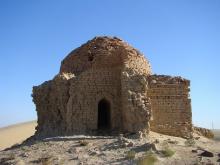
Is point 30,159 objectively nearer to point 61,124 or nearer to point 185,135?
point 61,124

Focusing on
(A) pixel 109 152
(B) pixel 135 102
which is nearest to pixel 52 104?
(B) pixel 135 102

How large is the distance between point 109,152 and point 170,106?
5501mm

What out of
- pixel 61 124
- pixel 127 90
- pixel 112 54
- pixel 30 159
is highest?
pixel 112 54

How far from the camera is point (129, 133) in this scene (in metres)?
17.9

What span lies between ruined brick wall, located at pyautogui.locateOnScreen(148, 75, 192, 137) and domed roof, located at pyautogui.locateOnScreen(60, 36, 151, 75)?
169cm

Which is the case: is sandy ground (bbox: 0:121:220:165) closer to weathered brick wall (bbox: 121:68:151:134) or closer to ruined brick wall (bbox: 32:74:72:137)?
weathered brick wall (bbox: 121:68:151:134)

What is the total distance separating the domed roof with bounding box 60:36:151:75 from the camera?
20078mm

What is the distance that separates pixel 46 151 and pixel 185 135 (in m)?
6.77

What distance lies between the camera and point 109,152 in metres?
14.6

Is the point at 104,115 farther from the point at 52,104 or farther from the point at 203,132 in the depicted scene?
the point at 203,132

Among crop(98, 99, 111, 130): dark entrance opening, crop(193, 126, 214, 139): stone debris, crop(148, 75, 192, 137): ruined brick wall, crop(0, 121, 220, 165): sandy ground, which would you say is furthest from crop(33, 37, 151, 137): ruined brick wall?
crop(193, 126, 214, 139): stone debris

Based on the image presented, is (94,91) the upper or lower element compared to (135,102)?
A: upper

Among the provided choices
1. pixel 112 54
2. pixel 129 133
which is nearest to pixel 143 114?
pixel 129 133

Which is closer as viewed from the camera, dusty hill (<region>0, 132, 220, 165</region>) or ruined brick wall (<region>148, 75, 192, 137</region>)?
dusty hill (<region>0, 132, 220, 165</region>)
